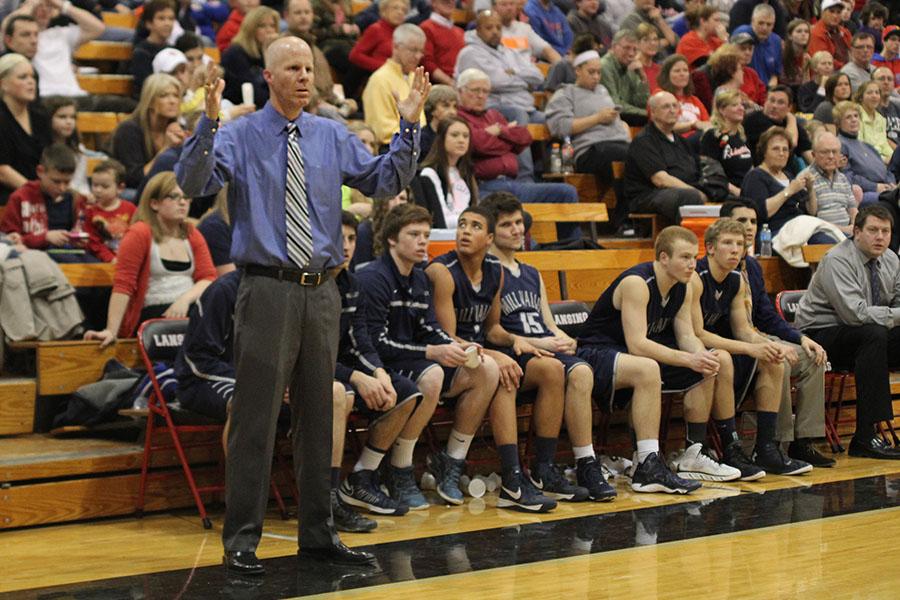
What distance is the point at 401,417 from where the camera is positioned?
5.32 metres

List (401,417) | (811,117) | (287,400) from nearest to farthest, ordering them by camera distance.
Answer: (287,400) < (401,417) < (811,117)

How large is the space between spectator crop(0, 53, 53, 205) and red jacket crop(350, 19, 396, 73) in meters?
2.61

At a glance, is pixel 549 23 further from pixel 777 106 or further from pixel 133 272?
pixel 133 272

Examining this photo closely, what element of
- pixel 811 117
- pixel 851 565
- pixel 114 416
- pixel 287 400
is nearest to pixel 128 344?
pixel 114 416

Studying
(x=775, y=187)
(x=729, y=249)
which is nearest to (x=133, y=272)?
(x=729, y=249)

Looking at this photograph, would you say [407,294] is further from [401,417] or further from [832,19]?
[832,19]

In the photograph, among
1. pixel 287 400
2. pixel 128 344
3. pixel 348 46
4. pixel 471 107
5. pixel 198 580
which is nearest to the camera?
pixel 198 580

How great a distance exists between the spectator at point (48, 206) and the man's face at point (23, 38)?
1459mm

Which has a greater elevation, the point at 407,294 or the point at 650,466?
the point at 407,294

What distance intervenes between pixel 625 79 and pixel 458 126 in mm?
3283

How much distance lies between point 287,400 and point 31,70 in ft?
10.4

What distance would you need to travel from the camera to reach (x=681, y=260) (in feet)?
19.6

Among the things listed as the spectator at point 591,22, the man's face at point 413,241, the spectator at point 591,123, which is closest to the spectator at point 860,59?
the spectator at point 591,22

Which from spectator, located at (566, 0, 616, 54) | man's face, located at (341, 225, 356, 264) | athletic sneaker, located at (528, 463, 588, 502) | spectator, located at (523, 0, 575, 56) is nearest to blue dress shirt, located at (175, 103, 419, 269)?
man's face, located at (341, 225, 356, 264)
